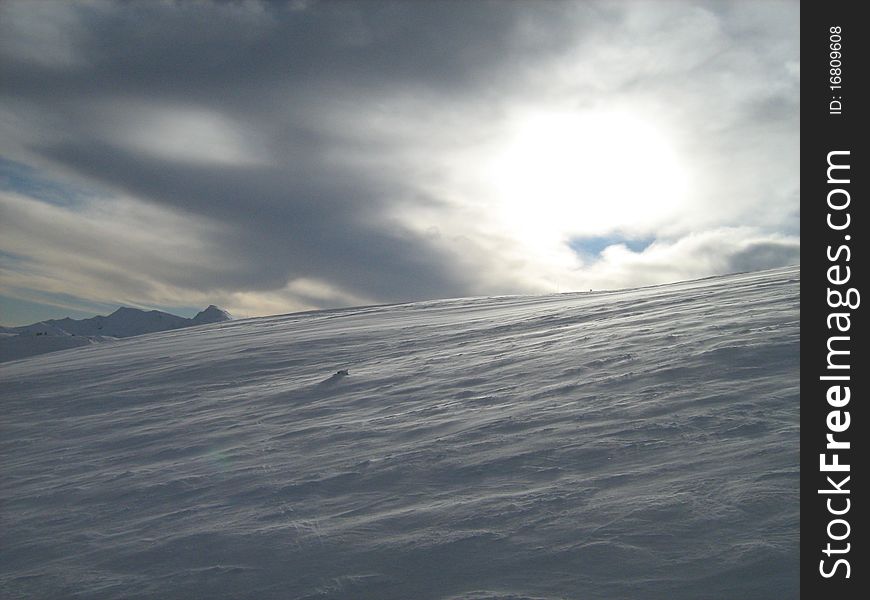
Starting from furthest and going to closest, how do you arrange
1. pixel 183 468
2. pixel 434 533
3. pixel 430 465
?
pixel 183 468, pixel 430 465, pixel 434 533

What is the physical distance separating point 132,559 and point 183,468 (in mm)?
2451

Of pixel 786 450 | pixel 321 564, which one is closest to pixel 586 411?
pixel 786 450

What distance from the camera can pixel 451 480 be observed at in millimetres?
5809

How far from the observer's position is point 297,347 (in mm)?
16906

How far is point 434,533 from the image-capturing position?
4766 millimetres

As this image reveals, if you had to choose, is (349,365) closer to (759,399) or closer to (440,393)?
(440,393)

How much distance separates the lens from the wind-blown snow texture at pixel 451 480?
4.15m

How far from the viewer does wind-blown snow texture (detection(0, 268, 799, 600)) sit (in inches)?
163

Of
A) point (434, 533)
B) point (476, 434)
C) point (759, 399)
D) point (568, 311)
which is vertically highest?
point (568, 311)

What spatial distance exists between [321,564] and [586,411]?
376 centimetres

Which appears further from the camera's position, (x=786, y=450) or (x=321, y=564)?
(x=786, y=450)

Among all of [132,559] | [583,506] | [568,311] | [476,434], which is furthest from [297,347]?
[583,506]

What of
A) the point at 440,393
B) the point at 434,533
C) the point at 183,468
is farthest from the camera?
the point at 440,393

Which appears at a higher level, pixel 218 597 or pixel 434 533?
pixel 434 533
